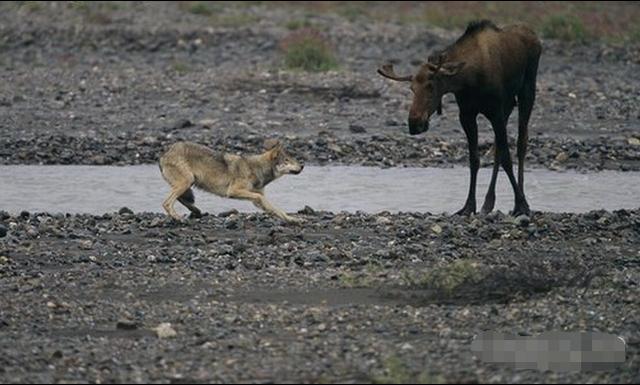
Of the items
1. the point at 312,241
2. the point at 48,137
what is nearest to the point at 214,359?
the point at 312,241

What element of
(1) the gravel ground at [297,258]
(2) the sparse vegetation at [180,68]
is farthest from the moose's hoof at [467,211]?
(2) the sparse vegetation at [180,68]

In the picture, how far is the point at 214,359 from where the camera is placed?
33.0 feet

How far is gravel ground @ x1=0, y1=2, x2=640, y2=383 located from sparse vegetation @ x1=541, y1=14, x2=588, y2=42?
5.30 metres

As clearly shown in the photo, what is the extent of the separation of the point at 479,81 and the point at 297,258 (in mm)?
3216

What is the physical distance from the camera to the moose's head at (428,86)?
615 inches

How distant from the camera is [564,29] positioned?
109ft

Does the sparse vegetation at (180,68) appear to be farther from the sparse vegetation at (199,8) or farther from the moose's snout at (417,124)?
the moose's snout at (417,124)

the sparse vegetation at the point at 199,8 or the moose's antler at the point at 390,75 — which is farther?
the sparse vegetation at the point at 199,8

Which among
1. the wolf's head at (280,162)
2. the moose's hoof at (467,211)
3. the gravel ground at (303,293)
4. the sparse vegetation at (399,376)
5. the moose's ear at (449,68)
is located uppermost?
the sparse vegetation at (399,376)

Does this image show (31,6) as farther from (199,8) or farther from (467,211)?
(467,211)

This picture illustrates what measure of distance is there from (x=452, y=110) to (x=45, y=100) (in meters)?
5.93

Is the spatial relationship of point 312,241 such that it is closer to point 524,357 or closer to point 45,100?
point 524,357

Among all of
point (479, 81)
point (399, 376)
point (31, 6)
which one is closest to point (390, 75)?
point (479, 81)

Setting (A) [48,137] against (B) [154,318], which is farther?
(A) [48,137]
